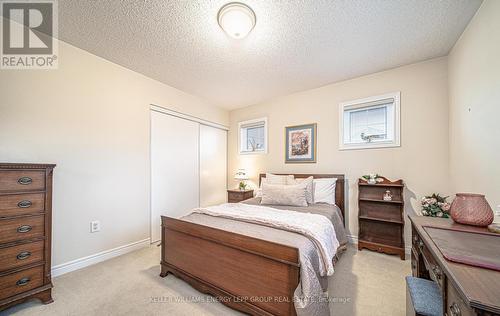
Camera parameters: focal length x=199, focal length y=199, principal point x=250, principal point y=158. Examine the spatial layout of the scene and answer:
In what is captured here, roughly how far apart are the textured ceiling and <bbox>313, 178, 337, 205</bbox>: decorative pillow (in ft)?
5.30

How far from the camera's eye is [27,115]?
2016 mm

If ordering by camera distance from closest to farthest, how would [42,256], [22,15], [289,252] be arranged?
[289,252] → [42,256] → [22,15]

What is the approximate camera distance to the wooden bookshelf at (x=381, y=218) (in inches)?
103

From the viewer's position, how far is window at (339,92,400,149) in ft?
9.35

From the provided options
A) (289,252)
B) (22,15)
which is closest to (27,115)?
(22,15)

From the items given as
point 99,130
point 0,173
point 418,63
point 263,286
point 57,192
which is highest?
point 418,63

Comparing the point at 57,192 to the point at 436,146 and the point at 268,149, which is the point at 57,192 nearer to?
the point at 268,149

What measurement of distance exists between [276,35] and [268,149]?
2.24 metres

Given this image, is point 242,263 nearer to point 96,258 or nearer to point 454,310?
point 454,310

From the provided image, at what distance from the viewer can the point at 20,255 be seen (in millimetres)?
1616

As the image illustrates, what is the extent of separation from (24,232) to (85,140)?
114cm

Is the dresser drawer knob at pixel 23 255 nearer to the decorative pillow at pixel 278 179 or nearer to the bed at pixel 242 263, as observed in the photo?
the bed at pixel 242 263

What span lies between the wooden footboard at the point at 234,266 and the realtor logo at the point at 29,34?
2212 mm

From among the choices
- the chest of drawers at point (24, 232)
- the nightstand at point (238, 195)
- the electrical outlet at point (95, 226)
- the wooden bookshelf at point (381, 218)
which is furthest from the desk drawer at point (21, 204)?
the wooden bookshelf at point (381, 218)
